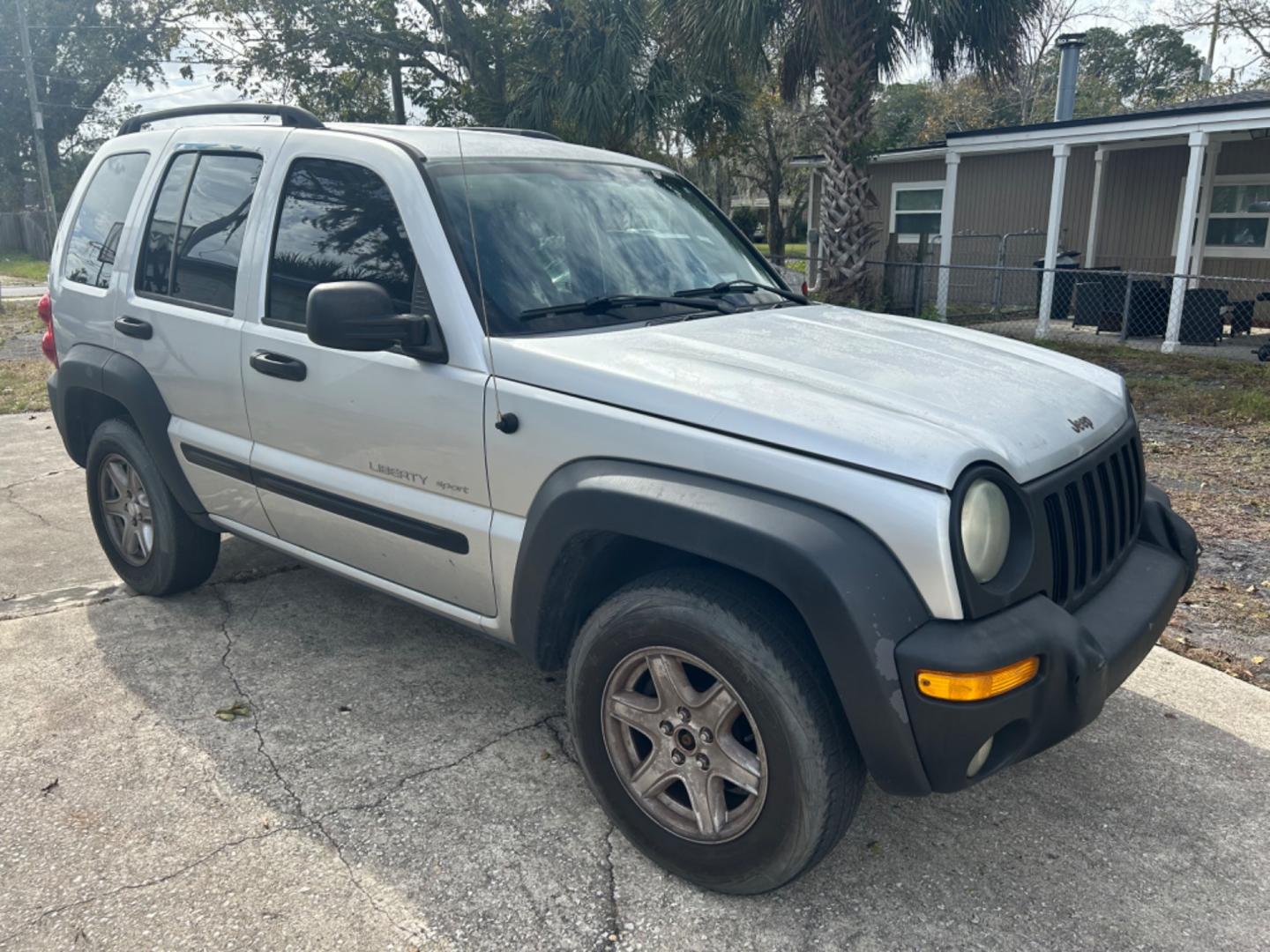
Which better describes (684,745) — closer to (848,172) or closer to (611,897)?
(611,897)

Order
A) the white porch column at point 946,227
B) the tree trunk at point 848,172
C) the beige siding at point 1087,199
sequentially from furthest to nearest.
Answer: the white porch column at point 946,227 < the beige siding at point 1087,199 < the tree trunk at point 848,172

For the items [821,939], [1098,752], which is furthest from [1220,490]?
[821,939]

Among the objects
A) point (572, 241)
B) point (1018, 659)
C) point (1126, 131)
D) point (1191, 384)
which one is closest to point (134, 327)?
Result: point (572, 241)

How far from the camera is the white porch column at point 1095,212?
660 inches

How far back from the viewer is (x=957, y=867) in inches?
112

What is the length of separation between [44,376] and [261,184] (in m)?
8.75

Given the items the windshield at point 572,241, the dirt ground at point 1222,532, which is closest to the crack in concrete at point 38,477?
the windshield at point 572,241

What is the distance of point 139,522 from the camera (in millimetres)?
4617

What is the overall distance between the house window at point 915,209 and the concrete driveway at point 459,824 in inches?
673

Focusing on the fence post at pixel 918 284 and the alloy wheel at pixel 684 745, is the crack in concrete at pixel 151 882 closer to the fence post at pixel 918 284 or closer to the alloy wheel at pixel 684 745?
the alloy wheel at pixel 684 745

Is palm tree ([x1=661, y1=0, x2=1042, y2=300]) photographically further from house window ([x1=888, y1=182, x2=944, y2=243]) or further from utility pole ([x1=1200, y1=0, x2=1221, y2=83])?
utility pole ([x1=1200, y1=0, x2=1221, y2=83])

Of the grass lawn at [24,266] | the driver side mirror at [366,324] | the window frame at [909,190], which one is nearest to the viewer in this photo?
the driver side mirror at [366,324]

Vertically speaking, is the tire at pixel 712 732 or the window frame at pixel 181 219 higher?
the window frame at pixel 181 219

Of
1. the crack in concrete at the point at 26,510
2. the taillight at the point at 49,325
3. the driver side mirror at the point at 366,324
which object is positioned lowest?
the crack in concrete at the point at 26,510
